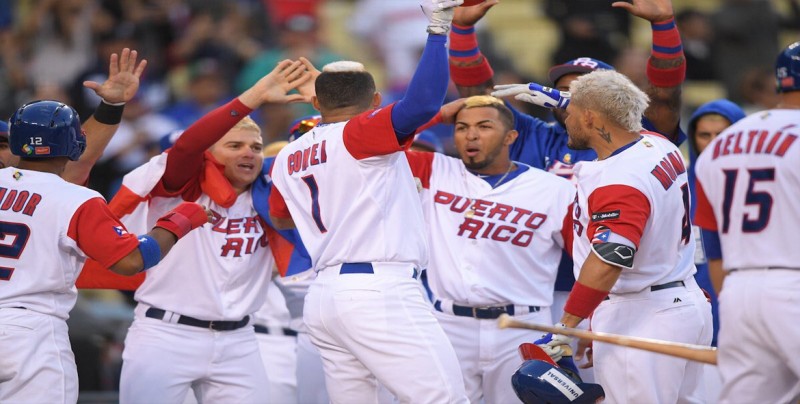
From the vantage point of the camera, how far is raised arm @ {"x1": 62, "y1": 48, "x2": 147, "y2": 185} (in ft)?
20.9

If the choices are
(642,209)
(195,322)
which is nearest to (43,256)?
(195,322)

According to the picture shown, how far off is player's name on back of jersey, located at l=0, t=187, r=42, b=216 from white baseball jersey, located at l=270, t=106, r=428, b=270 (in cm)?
129

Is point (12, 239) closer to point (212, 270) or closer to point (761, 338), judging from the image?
point (212, 270)

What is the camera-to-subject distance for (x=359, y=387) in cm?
538

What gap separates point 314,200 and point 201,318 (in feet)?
4.23

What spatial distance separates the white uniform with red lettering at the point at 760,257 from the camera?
14.8 ft

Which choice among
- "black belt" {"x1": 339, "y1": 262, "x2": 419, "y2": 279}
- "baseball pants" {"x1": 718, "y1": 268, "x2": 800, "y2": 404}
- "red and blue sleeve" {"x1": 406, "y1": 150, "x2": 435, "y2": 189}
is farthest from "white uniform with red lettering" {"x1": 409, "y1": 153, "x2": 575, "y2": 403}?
"baseball pants" {"x1": 718, "y1": 268, "x2": 800, "y2": 404}

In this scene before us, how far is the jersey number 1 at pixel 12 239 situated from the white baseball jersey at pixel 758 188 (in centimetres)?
318

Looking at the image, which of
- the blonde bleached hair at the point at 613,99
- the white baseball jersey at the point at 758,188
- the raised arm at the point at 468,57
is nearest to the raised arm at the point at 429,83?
the blonde bleached hair at the point at 613,99

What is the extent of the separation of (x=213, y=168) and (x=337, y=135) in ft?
4.59

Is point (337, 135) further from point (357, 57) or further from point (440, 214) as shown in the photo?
point (357, 57)

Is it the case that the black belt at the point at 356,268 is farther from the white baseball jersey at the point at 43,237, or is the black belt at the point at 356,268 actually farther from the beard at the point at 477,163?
the beard at the point at 477,163

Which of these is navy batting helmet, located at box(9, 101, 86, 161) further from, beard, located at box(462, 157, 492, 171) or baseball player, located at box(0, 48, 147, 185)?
beard, located at box(462, 157, 492, 171)

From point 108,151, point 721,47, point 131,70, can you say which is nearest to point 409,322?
point 131,70
